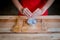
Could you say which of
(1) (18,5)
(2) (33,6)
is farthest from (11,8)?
(2) (33,6)

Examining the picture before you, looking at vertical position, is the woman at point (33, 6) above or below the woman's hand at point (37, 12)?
above

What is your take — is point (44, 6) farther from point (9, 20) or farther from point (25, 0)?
point (9, 20)

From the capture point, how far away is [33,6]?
1209 millimetres

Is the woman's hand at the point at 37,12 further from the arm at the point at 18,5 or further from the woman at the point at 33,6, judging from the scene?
the arm at the point at 18,5

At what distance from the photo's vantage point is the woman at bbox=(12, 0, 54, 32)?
3.85ft

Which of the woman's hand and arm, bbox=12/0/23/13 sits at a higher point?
arm, bbox=12/0/23/13

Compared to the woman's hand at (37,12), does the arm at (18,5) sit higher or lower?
higher

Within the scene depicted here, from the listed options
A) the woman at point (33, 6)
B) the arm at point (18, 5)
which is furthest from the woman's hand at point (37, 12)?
the arm at point (18, 5)

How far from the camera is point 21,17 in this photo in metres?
1.19

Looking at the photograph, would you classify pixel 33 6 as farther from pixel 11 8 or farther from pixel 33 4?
pixel 11 8

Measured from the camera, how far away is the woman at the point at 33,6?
3.85 feet

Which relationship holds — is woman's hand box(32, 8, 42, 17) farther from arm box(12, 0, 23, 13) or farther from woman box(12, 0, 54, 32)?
arm box(12, 0, 23, 13)

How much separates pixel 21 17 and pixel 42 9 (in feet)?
0.62

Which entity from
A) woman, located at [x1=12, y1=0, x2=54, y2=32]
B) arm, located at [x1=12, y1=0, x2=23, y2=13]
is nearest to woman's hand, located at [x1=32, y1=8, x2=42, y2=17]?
woman, located at [x1=12, y1=0, x2=54, y2=32]
